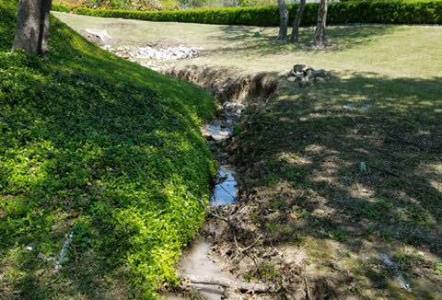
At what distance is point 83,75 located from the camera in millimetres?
11844

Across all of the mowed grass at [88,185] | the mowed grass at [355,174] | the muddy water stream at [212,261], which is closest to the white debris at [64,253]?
the mowed grass at [88,185]

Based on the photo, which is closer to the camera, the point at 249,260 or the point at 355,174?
the point at 249,260

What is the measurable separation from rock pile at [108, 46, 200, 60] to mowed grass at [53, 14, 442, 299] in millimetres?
9086

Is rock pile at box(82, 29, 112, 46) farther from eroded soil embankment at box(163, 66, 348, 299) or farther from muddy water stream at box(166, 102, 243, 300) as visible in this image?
eroded soil embankment at box(163, 66, 348, 299)

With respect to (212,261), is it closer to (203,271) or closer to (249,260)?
(203,271)

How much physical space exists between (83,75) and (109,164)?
4964mm

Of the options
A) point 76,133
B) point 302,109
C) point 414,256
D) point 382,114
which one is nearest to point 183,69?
point 302,109

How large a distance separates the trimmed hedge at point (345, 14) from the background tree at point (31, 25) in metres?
24.4

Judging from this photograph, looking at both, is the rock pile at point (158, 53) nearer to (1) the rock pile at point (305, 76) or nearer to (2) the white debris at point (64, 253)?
(1) the rock pile at point (305, 76)

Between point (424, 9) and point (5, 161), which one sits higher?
point (424, 9)

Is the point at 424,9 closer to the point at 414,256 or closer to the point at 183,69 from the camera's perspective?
the point at 183,69

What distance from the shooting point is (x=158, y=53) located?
28734 millimetres

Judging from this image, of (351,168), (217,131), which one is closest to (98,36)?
(217,131)

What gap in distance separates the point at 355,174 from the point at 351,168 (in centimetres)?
29
